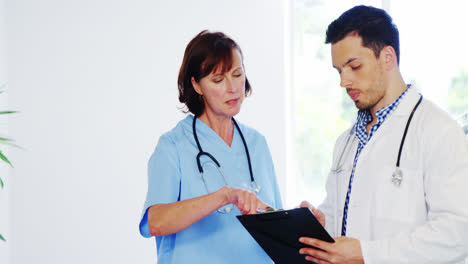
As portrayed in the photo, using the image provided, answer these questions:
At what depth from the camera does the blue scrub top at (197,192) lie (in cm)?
152

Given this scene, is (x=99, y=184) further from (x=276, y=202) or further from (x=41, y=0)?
(x=276, y=202)

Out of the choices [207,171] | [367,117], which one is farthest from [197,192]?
[367,117]

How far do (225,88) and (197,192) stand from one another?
37cm

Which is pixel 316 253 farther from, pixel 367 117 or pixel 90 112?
pixel 90 112

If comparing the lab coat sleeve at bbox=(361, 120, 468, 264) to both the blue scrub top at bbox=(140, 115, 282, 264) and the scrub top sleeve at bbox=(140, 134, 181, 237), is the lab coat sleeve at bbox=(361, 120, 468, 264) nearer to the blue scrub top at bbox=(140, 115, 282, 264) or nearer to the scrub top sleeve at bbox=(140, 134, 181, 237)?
the blue scrub top at bbox=(140, 115, 282, 264)

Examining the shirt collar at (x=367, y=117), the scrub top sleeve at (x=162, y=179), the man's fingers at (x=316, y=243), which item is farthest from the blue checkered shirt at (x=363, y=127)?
the scrub top sleeve at (x=162, y=179)

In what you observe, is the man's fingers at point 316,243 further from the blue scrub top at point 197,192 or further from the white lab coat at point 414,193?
the blue scrub top at point 197,192

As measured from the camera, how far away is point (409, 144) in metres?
1.34

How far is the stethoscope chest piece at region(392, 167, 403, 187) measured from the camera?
4.32 feet

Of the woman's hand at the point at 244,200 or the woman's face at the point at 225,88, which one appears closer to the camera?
the woman's hand at the point at 244,200

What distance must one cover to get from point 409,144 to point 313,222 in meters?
0.38

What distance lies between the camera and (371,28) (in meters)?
1.41

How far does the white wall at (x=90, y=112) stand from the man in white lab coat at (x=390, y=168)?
6.25ft

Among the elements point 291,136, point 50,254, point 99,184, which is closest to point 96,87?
point 99,184
